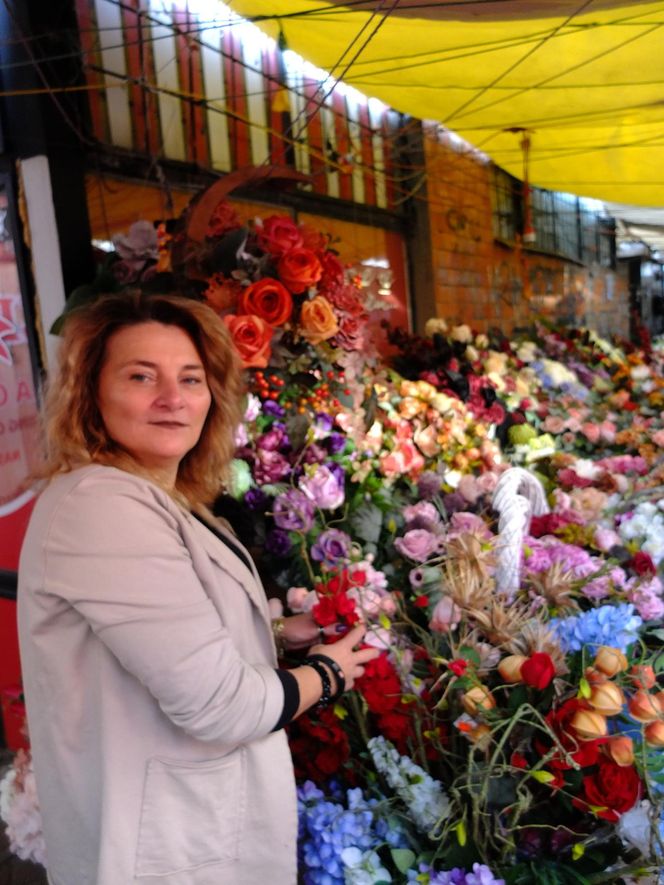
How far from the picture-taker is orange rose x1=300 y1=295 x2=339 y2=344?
1394 mm

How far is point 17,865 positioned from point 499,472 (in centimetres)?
164

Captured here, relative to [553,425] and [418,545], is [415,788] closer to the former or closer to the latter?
[418,545]

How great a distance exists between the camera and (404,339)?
224cm

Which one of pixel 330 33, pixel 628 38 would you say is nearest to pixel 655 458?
pixel 628 38

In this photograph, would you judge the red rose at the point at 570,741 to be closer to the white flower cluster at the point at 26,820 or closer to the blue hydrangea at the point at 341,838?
the blue hydrangea at the point at 341,838

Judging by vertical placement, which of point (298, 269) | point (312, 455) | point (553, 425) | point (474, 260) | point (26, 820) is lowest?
point (26, 820)

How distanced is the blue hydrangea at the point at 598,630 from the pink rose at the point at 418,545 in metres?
0.36

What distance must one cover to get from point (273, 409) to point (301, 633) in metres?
0.48

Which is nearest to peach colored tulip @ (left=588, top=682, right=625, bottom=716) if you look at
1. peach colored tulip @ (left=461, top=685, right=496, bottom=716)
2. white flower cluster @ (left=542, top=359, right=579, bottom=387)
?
peach colored tulip @ (left=461, top=685, right=496, bottom=716)

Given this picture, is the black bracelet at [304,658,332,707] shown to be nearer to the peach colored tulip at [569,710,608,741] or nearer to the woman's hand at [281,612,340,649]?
the woman's hand at [281,612,340,649]

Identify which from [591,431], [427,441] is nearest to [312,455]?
[427,441]

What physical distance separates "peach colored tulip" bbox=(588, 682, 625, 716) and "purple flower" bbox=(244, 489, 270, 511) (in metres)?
0.72

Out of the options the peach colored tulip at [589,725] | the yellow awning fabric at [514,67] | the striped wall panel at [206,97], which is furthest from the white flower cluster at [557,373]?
the peach colored tulip at [589,725]

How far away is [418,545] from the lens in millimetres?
1308
